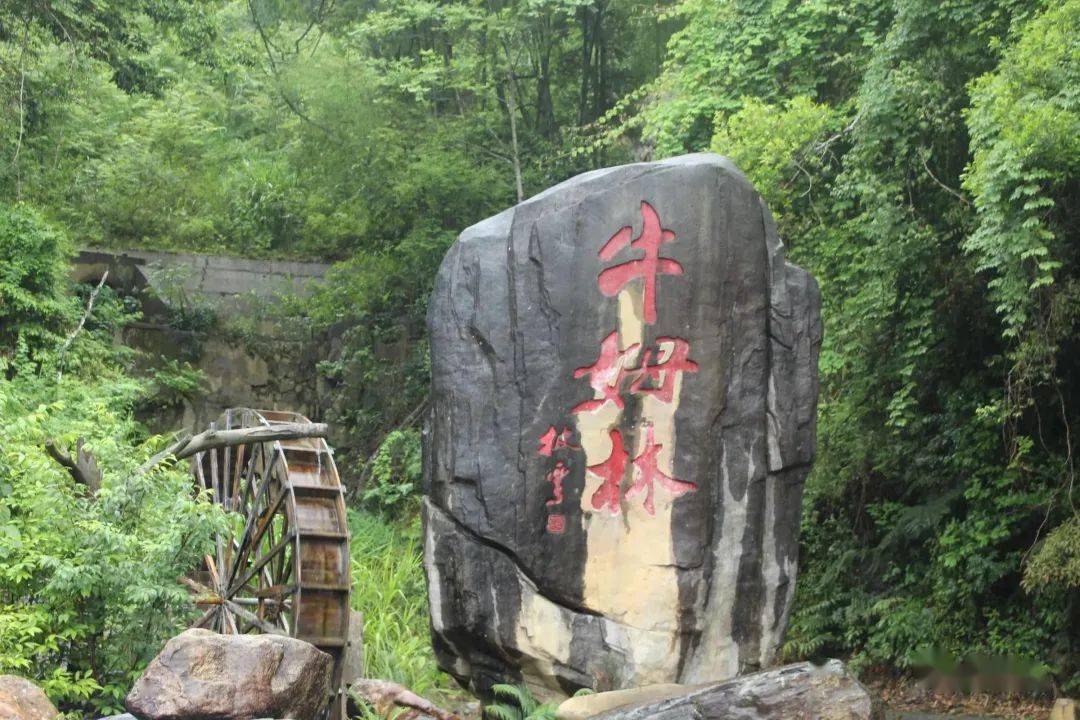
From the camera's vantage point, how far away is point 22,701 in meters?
5.91

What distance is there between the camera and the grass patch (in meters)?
10.1

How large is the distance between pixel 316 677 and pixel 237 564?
3590 millimetres

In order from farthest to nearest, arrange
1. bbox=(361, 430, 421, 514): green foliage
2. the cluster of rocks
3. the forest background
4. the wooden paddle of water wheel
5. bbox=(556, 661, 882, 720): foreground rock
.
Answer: bbox=(361, 430, 421, 514): green foliage < the wooden paddle of water wheel < the forest background < the cluster of rocks < bbox=(556, 661, 882, 720): foreground rock

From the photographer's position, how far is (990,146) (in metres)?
8.32

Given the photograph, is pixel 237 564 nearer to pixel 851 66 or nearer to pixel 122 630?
pixel 122 630

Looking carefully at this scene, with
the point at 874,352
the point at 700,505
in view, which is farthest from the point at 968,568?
the point at 700,505

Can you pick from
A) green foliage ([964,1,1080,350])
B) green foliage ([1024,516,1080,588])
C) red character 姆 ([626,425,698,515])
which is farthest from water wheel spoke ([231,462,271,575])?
green foliage ([1024,516,1080,588])

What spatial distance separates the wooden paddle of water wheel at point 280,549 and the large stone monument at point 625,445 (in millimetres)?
2496

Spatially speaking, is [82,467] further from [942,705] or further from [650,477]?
[942,705]

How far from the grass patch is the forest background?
5 centimetres

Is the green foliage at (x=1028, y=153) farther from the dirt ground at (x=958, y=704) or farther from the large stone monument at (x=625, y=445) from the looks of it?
the dirt ground at (x=958, y=704)

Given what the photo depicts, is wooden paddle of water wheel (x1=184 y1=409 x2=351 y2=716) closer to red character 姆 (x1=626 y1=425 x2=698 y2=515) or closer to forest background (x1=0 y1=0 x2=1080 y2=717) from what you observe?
forest background (x1=0 y1=0 x2=1080 y2=717)

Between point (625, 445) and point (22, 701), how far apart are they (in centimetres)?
316

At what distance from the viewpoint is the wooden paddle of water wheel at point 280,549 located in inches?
356
